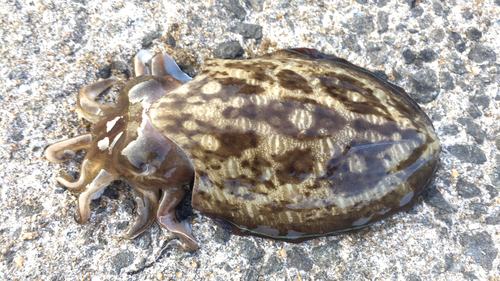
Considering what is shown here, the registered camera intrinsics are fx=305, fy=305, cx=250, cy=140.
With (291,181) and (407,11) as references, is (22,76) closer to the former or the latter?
(291,181)

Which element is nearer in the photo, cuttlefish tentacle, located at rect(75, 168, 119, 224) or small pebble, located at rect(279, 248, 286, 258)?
cuttlefish tentacle, located at rect(75, 168, 119, 224)

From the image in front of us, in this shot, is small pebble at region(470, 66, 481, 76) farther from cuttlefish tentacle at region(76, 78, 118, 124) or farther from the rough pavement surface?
cuttlefish tentacle at region(76, 78, 118, 124)

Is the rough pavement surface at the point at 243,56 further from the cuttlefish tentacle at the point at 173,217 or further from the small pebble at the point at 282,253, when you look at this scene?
the cuttlefish tentacle at the point at 173,217

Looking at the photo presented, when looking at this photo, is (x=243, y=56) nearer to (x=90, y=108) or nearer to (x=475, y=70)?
(x=90, y=108)

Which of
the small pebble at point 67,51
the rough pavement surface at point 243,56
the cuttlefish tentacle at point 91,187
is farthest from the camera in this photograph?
the small pebble at point 67,51

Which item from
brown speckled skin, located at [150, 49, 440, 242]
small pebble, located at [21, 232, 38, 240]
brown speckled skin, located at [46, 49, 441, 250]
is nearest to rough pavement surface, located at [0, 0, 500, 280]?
small pebble, located at [21, 232, 38, 240]

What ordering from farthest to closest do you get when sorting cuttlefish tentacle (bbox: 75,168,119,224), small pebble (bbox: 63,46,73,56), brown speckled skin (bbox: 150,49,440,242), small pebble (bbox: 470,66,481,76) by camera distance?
1. small pebble (bbox: 470,66,481,76)
2. small pebble (bbox: 63,46,73,56)
3. cuttlefish tentacle (bbox: 75,168,119,224)
4. brown speckled skin (bbox: 150,49,440,242)

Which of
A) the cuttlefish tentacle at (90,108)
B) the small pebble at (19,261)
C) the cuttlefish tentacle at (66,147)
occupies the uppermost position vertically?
the cuttlefish tentacle at (90,108)

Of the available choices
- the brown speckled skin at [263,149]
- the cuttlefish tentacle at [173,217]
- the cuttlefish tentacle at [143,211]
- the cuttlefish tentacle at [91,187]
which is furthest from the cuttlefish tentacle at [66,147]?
the cuttlefish tentacle at [173,217]
